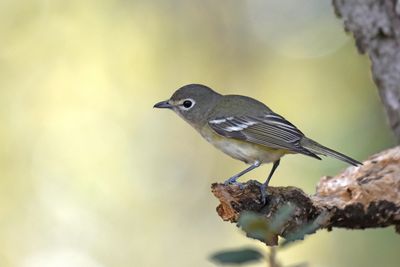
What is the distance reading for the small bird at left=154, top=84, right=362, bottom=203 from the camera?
364cm

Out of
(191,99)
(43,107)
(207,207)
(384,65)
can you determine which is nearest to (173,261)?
(207,207)

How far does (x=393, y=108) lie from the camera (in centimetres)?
419

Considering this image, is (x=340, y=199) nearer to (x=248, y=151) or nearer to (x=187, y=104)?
(x=248, y=151)

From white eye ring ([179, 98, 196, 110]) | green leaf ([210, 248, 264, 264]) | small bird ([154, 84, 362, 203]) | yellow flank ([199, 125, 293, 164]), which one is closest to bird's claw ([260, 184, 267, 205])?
small bird ([154, 84, 362, 203])

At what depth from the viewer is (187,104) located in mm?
4359

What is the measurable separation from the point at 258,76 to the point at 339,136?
1.33 m

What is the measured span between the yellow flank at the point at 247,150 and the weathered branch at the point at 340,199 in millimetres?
383

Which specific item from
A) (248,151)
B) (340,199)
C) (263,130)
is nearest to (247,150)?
(248,151)

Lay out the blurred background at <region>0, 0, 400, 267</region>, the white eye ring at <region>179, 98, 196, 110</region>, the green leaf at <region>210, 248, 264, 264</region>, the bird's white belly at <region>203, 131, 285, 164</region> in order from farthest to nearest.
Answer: the blurred background at <region>0, 0, 400, 267</region>
the white eye ring at <region>179, 98, 196, 110</region>
the bird's white belly at <region>203, 131, 285, 164</region>
the green leaf at <region>210, 248, 264, 264</region>

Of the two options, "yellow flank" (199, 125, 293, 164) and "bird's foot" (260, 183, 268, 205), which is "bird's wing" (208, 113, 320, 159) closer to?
"yellow flank" (199, 125, 293, 164)

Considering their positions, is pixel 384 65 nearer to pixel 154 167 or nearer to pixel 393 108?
pixel 393 108

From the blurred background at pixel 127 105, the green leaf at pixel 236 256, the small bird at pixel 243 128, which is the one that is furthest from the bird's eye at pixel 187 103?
the green leaf at pixel 236 256

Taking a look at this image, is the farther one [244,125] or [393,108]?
[393,108]

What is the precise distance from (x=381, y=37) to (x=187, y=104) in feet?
3.83
